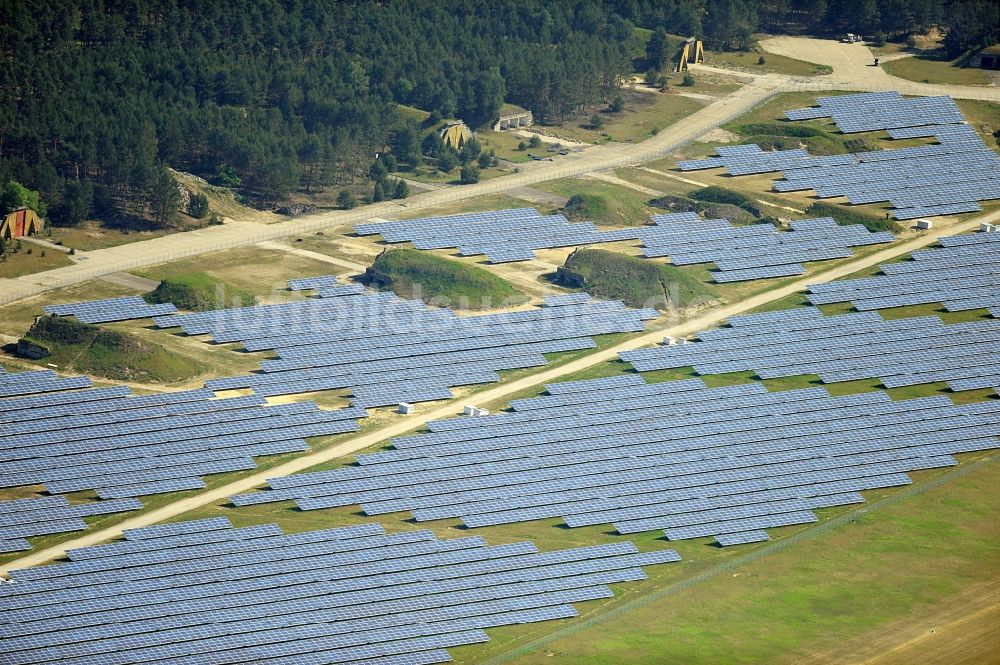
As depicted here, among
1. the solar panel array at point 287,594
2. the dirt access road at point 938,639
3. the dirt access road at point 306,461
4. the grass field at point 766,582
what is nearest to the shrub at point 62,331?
the dirt access road at point 306,461

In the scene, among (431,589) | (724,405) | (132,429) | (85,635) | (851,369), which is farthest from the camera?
(851,369)

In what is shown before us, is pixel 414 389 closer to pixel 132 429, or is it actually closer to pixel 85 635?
pixel 132 429

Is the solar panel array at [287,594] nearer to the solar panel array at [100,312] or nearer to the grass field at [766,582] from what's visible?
the grass field at [766,582]

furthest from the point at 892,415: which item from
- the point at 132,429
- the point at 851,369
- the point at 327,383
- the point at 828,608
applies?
the point at 132,429

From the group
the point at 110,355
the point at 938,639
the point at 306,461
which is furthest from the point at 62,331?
the point at 938,639

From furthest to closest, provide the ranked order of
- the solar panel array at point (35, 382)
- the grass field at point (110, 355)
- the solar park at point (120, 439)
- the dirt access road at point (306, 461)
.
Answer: the grass field at point (110, 355)
the solar panel array at point (35, 382)
the solar park at point (120, 439)
the dirt access road at point (306, 461)

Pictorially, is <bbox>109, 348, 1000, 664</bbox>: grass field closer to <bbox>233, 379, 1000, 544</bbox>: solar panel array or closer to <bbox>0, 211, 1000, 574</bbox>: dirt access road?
<bbox>233, 379, 1000, 544</bbox>: solar panel array

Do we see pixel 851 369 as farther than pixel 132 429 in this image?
Yes
